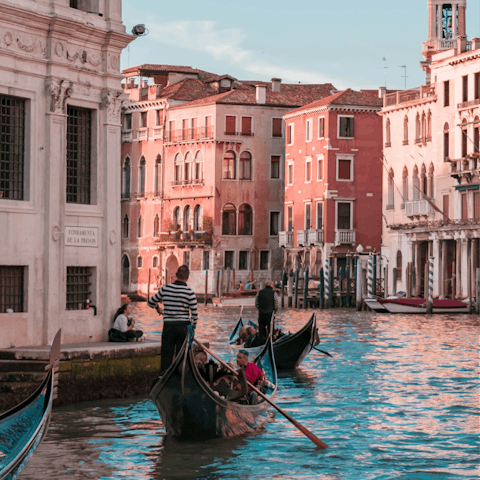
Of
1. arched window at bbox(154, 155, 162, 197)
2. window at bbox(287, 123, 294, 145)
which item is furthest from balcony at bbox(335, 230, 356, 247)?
arched window at bbox(154, 155, 162, 197)

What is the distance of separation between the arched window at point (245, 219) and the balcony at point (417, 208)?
38.4 feet

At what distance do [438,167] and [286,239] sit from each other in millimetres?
10907

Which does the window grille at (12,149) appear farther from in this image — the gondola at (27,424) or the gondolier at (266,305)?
the gondola at (27,424)

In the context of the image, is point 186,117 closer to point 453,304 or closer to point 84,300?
point 453,304

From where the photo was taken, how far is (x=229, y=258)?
51031 mm

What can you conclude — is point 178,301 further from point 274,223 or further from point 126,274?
point 126,274

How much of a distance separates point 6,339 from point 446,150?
29.2 meters

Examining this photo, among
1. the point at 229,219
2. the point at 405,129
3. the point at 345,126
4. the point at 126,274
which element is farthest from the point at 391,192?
the point at 126,274

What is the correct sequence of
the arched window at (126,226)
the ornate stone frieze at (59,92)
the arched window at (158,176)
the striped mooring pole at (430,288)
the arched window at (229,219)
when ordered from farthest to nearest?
the arched window at (126,226) → the arched window at (158,176) → the arched window at (229,219) → the striped mooring pole at (430,288) → the ornate stone frieze at (59,92)

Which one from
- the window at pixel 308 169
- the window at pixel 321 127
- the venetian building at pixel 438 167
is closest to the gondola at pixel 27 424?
the venetian building at pixel 438 167

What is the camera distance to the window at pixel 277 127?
169 feet

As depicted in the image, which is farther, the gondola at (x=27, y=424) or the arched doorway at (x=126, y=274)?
the arched doorway at (x=126, y=274)

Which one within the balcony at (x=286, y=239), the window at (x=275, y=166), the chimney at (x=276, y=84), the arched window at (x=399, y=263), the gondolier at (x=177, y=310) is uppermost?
the chimney at (x=276, y=84)

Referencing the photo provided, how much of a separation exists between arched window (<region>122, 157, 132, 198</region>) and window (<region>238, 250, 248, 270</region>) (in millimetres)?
7368
